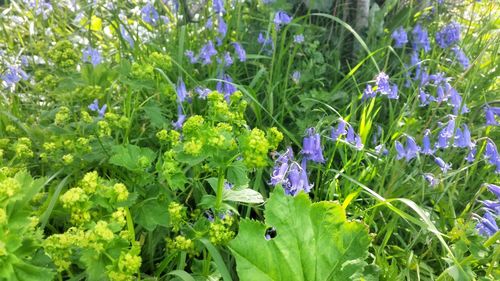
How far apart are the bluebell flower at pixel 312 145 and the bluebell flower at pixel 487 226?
633mm

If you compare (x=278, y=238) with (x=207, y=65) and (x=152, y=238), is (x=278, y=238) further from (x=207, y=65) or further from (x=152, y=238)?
(x=207, y=65)

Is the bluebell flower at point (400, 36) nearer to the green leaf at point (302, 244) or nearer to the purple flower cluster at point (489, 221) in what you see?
the purple flower cluster at point (489, 221)

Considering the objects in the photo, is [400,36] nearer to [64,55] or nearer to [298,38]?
[298,38]

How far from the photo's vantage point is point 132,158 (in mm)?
1807

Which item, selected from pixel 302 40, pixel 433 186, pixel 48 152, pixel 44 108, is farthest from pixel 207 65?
pixel 433 186

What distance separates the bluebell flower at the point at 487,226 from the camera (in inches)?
78.4

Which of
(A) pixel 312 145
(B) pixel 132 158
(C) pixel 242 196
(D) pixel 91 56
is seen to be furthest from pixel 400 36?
(B) pixel 132 158

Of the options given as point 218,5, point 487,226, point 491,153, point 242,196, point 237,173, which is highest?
point 218,5

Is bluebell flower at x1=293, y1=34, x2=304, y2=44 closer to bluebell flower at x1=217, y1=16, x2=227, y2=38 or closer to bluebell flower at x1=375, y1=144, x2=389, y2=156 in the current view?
bluebell flower at x1=217, y1=16, x2=227, y2=38

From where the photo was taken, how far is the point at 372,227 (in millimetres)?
2328

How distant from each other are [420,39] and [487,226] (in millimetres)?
1465

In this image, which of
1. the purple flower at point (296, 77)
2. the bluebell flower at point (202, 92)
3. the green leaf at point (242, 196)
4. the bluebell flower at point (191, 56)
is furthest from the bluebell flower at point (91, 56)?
the green leaf at point (242, 196)

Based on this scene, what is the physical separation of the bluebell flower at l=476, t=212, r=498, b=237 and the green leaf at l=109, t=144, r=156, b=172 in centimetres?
117

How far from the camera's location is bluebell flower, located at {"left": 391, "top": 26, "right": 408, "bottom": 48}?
3.10 m
